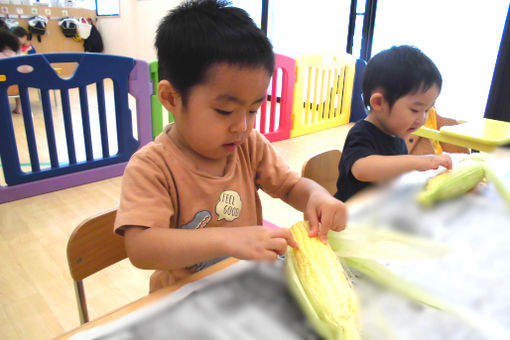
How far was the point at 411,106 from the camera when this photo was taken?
886 mm

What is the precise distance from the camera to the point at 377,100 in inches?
36.3

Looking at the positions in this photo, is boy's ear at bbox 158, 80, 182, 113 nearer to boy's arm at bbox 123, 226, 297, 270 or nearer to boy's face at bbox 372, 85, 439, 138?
boy's arm at bbox 123, 226, 297, 270

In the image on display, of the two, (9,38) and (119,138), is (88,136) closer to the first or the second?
(119,138)

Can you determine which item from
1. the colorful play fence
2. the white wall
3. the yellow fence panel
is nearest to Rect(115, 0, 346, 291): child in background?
the colorful play fence

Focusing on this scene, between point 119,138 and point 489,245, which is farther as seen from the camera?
point 119,138

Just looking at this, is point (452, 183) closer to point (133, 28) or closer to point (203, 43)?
point (203, 43)

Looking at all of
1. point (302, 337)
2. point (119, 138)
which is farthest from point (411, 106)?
point (119, 138)

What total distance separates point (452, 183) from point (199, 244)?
0.53m

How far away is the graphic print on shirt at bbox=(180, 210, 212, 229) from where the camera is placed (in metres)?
0.62

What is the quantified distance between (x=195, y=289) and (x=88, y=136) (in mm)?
1727

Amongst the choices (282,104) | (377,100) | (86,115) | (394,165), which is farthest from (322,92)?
(394,165)

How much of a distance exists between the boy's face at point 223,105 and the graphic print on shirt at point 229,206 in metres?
0.11

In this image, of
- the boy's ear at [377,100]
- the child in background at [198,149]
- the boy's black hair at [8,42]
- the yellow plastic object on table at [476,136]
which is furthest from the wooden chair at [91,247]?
the boy's black hair at [8,42]

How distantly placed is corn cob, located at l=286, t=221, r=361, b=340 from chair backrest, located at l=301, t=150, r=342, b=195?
410 mm
